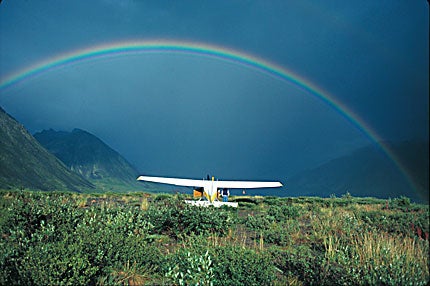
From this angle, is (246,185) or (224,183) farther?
(246,185)

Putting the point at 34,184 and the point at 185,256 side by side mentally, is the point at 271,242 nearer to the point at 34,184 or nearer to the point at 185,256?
the point at 185,256

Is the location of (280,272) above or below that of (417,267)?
below

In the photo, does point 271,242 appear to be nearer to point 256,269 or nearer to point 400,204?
point 256,269

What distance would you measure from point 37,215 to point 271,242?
6.92 metres

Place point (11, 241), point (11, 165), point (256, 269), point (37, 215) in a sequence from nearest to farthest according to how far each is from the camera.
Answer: point (256, 269) < point (11, 241) < point (37, 215) < point (11, 165)

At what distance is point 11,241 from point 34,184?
229 m

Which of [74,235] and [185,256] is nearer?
[185,256]

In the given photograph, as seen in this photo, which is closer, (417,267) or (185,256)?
(417,267)

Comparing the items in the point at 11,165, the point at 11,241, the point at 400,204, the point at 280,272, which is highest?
the point at 11,165

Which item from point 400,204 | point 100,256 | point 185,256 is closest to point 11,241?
point 100,256

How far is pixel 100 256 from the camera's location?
532cm

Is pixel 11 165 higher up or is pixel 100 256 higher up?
pixel 11 165

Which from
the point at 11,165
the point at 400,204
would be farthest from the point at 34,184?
the point at 400,204

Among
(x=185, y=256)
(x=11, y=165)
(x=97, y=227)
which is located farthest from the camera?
(x=11, y=165)
